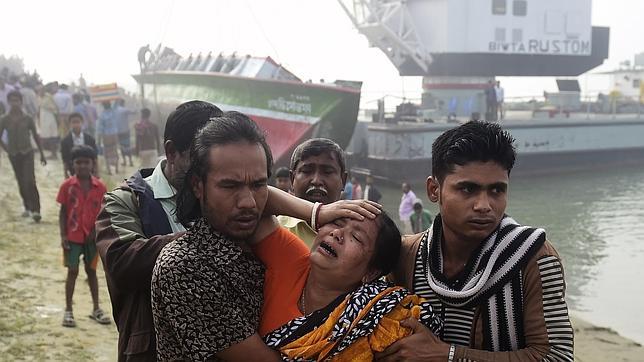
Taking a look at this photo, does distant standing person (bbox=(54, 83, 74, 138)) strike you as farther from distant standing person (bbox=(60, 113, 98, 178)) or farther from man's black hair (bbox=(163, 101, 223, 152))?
man's black hair (bbox=(163, 101, 223, 152))

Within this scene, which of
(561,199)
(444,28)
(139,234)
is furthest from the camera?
(444,28)

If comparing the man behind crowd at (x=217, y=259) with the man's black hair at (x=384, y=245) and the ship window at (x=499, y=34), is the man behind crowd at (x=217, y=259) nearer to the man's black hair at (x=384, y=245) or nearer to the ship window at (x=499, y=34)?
the man's black hair at (x=384, y=245)

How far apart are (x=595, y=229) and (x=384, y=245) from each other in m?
16.0

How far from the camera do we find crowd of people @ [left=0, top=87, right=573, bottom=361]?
1838 millimetres

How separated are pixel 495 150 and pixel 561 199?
19927 mm

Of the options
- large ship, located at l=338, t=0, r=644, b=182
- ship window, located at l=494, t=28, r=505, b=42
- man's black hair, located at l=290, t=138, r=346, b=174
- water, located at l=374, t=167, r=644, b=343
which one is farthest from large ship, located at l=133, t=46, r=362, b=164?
man's black hair, located at l=290, t=138, r=346, b=174

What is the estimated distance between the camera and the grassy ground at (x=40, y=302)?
5.39m

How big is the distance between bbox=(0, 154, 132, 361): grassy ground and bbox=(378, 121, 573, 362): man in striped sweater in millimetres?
4018

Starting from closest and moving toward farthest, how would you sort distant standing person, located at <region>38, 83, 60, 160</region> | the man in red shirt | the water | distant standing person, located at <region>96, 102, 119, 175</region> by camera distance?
the man in red shirt, the water, distant standing person, located at <region>38, 83, 60, 160</region>, distant standing person, located at <region>96, 102, 119, 175</region>

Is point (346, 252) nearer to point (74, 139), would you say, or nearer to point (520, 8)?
point (74, 139)

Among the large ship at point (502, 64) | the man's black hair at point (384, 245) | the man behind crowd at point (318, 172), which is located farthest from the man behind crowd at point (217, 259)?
the large ship at point (502, 64)

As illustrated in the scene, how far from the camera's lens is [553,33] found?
93.2 ft

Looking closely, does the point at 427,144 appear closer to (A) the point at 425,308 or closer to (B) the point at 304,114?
(B) the point at 304,114

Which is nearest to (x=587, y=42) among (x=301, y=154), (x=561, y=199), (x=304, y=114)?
(x=561, y=199)
